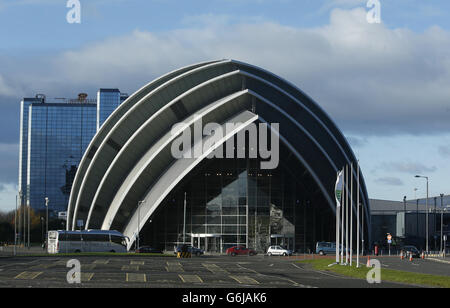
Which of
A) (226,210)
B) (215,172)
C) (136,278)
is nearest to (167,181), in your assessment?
(215,172)

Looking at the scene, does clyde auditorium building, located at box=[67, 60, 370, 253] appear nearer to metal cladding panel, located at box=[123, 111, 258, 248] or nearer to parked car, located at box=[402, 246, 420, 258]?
metal cladding panel, located at box=[123, 111, 258, 248]

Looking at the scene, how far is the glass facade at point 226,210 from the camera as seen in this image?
91938mm

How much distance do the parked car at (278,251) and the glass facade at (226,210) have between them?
584cm

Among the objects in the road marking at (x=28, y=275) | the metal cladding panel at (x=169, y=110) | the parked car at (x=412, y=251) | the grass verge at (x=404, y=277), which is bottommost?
the parked car at (x=412, y=251)

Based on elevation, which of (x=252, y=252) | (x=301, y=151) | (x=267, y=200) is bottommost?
(x=252, y=252)

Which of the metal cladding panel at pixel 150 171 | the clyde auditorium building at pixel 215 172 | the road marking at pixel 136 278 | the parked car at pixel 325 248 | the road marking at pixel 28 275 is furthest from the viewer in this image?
the clyde auditorium building at pixel 215 172

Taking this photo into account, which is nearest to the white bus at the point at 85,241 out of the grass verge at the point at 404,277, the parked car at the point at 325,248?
the parked car at the point at 325,248

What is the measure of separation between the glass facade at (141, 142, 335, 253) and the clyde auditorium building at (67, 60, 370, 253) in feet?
0.42

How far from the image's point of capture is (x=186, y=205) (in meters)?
91.9

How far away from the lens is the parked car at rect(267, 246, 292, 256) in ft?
281

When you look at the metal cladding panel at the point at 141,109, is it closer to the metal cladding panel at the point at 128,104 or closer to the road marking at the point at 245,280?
the metal cladding panel at the point at 128,104

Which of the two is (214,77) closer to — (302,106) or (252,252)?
(302,106)
